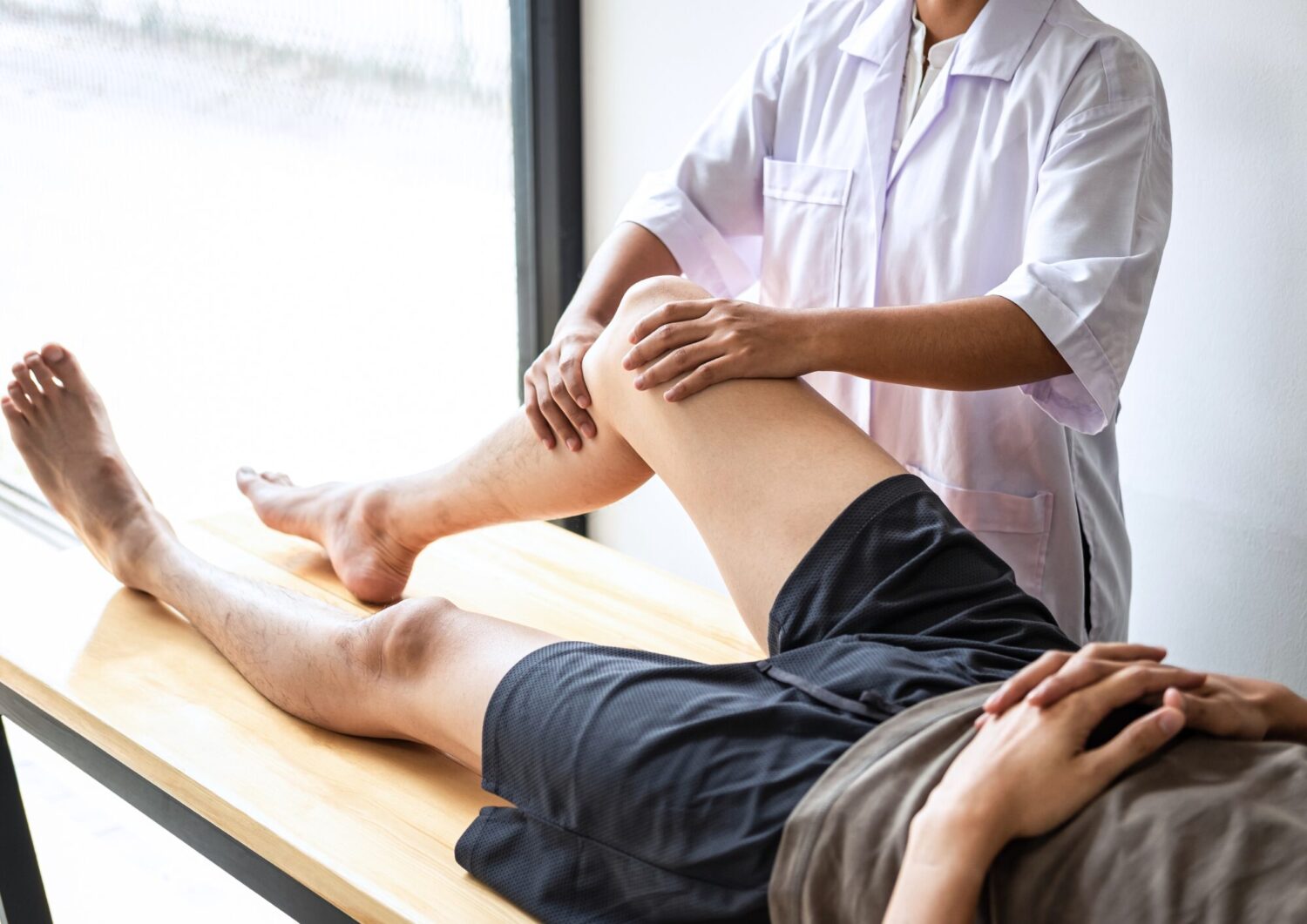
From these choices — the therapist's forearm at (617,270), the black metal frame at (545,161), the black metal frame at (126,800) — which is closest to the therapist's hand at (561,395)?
the therapist's forearm at (617,270)

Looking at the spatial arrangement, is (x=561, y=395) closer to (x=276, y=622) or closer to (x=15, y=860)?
(x=276, y=622)

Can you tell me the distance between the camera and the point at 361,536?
179cm

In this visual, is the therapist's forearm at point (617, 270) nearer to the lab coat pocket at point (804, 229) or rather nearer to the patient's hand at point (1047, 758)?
the lab coat pocket at point (804, 229)

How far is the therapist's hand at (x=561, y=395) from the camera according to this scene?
153cm

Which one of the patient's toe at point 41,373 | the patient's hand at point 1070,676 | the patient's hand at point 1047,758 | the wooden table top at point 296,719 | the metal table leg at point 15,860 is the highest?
the patient's toe at point 41,373

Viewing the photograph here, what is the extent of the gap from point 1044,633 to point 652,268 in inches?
32.6

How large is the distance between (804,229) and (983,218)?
0.25 meters

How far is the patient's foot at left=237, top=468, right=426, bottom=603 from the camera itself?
5.82ft

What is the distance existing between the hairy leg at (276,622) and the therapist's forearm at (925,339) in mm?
450

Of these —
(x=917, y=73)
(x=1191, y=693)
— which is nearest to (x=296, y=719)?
(x=1191, y=693)

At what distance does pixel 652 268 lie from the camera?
1805 mm

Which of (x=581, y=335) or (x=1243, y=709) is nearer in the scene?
(x=1243, y=709)

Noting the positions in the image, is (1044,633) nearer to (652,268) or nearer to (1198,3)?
(652,268)

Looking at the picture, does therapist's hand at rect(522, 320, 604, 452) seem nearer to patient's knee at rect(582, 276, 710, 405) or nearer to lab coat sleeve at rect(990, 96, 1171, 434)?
patient's knee at rect(582, 276, 710, 405)
